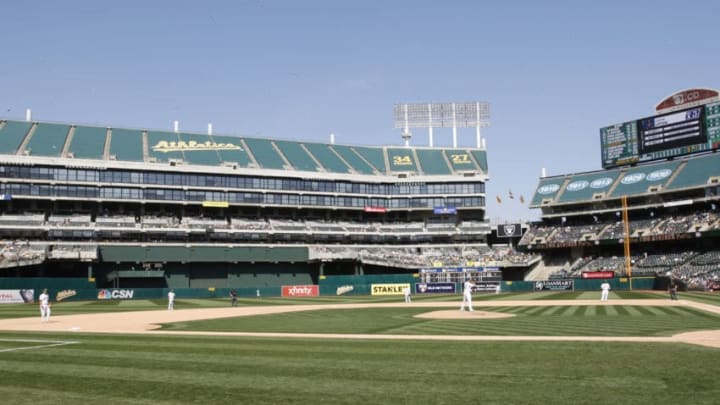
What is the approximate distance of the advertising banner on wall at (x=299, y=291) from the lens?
73.4 metres

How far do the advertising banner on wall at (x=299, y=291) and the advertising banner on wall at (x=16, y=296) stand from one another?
26.5m

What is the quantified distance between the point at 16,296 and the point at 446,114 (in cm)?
7132

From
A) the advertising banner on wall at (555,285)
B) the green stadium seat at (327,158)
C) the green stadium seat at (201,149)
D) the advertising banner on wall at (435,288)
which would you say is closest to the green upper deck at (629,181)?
the advertising banner on wall at (555,285)

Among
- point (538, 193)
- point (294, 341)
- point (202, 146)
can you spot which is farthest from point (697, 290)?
point (202, 146)

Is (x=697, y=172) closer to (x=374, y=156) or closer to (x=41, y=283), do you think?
(x=374, y=156)

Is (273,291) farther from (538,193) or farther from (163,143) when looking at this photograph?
(538,193)

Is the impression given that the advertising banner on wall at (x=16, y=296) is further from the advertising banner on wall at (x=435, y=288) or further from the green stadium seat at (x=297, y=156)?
the green stadium seat at (x=297, y=156)

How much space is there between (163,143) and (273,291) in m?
31.2

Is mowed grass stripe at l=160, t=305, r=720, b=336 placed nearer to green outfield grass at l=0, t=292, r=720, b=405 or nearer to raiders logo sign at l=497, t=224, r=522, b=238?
green outfield grass at l=0, t=292, r=720, b=405

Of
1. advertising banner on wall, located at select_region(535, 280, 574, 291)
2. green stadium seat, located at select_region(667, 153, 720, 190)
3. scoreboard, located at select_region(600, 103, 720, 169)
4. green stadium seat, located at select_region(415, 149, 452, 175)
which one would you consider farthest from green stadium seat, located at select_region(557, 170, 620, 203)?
advertising banner on wall, located at select_region(535, 280, 574, 291)

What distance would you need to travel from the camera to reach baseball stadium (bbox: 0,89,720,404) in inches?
1045

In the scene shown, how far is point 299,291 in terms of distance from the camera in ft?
244

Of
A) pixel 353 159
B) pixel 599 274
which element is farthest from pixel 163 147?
pixel 599 274

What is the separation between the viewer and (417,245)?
310ft
